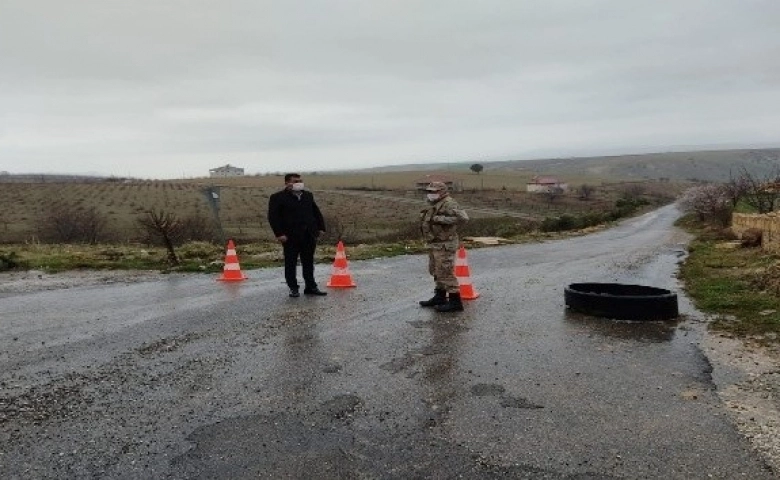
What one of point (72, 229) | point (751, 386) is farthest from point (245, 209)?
point (751, 386)

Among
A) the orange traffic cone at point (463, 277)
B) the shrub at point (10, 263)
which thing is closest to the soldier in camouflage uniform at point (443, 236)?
the orange traffic cone at point (463, 277)

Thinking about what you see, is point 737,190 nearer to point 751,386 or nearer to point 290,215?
point 290,215

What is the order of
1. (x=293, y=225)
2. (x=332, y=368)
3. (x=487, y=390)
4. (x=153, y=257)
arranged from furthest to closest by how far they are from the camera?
(x=153, y=257) → (x=293, y=225) → (x=332, y=368) → (x=487, y=390)

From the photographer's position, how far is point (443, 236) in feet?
27.7

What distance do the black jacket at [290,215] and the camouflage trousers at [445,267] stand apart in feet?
8.09

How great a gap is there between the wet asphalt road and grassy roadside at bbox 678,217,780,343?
0.58m

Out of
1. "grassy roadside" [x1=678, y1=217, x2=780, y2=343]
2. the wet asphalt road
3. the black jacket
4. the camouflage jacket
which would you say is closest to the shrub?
the wet asphalt road

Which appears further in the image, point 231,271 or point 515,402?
point 231,271

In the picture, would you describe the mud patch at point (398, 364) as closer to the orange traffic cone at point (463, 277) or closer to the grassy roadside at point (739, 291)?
the orange traffic cone at point (463, 277)

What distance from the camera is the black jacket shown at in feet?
32.4

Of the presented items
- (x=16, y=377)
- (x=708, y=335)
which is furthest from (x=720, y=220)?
(x=16, y=377)

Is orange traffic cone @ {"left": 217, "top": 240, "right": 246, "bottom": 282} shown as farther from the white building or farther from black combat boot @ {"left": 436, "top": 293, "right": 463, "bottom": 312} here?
the white building

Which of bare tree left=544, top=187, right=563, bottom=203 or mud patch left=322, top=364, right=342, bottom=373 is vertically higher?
mud patch left=322, top=364, right=342, bottom=373

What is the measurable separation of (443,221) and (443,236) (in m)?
0.22
